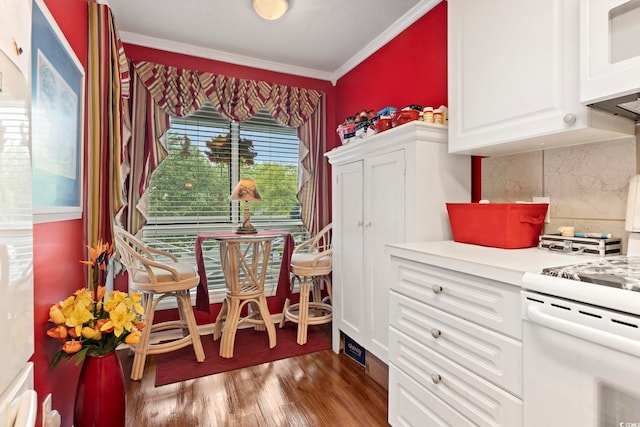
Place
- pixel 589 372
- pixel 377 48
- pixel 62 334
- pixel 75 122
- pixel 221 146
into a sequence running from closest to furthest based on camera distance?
pixel 589 372 → pixel 62 334 → pixel 75 122 → pixel 377 48 → pixel 221 146

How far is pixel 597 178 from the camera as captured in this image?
54.3 inches

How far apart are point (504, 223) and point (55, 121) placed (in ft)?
6.17

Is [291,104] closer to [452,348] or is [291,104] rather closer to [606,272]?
[452,348]

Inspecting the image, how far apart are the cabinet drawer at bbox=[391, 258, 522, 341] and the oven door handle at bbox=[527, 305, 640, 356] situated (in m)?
0.11

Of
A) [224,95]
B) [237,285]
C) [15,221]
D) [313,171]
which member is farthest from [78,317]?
[313,171]

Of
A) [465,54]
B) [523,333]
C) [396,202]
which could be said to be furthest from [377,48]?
[523,333]

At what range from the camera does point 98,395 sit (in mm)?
1351

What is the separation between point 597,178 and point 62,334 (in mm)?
2192

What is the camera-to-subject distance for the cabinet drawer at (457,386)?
3.48ft

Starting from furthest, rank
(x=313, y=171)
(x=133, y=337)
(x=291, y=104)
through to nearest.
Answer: (x=313, y=171) → (x=291, y=104) → (x=133, y=337)

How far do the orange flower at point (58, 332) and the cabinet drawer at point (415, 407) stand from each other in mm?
1383

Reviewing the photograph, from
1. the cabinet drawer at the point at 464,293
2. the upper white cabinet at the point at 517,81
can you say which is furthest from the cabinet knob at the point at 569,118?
the cabinet drawer at the point at 464,293

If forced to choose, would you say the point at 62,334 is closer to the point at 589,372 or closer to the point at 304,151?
the point at 589,372

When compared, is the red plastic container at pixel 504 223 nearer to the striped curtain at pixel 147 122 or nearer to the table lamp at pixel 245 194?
the table lamp at pixel 245 194
